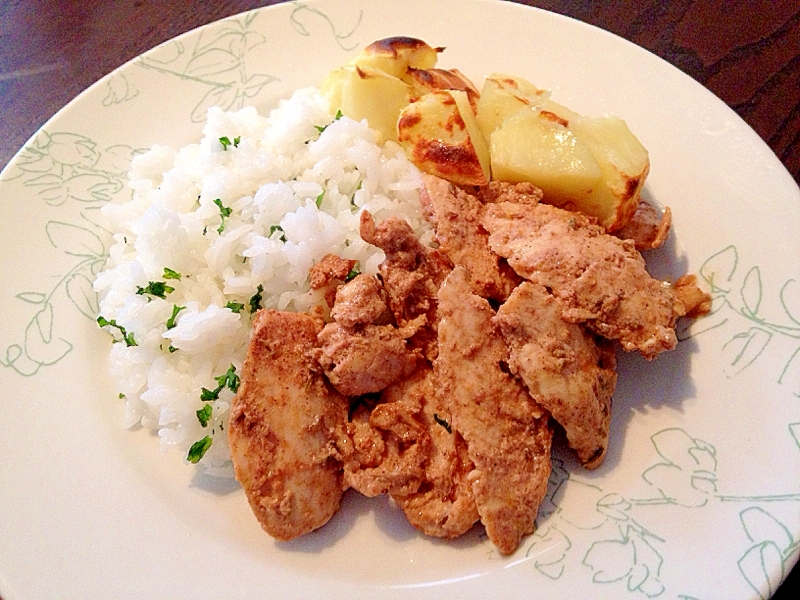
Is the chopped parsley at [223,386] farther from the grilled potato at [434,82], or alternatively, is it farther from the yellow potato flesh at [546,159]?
the grilled potato at [434,82]

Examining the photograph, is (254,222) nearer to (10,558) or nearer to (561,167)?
(561,167)

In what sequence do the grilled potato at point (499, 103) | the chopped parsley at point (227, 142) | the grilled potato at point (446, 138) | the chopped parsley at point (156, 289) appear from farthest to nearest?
the chopped parsley at point (227, 142)
the grilled potato at point (499, 103)
the grilled potato at point (446, 138)
the chopped parsley at point (156, 289)

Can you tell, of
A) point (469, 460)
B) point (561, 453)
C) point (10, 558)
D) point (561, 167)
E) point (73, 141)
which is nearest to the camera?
point (10, 558)

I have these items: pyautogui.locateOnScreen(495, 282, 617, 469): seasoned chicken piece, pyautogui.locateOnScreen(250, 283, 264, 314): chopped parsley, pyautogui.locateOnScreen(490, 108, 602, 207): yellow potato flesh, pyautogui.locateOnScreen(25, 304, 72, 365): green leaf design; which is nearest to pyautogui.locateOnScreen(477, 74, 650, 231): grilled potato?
pyautogui.locateOnScreen(490, 108, 602, 207): yellow potato flesh

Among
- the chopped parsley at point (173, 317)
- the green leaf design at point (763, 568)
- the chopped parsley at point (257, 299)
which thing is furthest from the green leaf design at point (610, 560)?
the chopped parsley at point (173, 317)

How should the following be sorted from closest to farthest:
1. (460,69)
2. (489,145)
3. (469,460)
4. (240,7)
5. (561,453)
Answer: (469,460) < (561,453) < (489,145) < (460,69) < (240,7)

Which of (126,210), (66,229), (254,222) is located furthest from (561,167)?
(66,229)

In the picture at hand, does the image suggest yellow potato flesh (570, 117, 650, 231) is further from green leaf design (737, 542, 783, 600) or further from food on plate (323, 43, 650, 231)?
green leaf design (737, 542, 783, 600)
